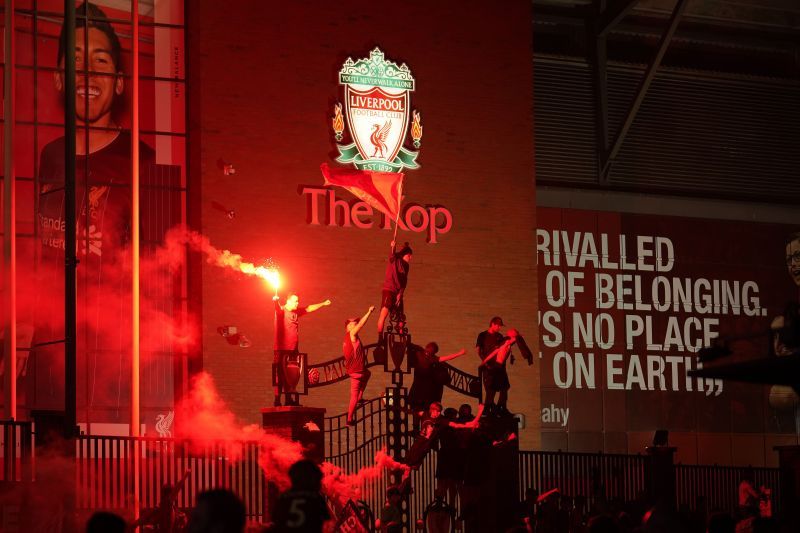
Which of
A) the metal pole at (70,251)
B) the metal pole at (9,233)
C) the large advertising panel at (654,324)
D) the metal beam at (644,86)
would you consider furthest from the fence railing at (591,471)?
the metal beam at (644,86)

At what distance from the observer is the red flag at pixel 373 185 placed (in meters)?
31.1

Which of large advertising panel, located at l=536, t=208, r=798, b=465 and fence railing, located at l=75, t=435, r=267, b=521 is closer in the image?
fence railing, located at l=75, t=435, r=267, b=521

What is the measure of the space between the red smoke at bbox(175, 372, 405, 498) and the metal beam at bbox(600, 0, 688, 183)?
1349cm

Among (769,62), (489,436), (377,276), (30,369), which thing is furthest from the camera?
(769,62)

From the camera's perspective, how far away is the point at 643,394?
38.0 meters

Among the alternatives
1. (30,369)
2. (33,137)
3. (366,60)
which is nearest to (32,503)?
(30,369)

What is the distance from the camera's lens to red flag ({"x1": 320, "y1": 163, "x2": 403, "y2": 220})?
3109cm

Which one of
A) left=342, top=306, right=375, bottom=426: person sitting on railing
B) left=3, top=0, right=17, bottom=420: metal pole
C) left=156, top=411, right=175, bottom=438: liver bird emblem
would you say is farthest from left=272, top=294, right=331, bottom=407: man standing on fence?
left=156, top=411, right=175, bottom=438: liver bird emblem

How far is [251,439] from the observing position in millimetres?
21734

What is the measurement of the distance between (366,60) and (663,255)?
1195 centimetres

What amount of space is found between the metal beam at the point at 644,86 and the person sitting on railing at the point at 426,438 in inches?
595

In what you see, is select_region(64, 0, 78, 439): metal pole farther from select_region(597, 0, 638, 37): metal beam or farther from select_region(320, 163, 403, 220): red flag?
select_region(597, 0, 638, 37): metal beam

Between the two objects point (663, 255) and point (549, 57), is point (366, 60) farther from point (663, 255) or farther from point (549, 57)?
point (663, 255)

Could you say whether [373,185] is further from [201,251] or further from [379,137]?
[201,251]
